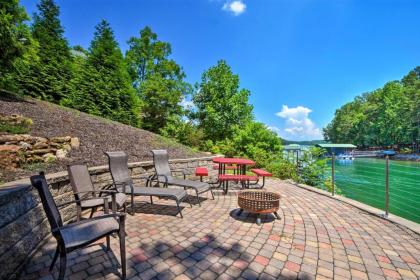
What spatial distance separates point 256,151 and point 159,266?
8.67 meters

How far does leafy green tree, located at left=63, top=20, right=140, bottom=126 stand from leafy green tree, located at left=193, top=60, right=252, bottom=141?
506 cm

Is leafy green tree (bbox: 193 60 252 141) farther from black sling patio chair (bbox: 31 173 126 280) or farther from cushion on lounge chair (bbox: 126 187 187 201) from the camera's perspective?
black sling patio chair (bbox: 31 173 126 280)

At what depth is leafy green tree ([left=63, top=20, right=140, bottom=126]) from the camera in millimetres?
10113

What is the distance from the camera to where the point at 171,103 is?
15836 millimetres

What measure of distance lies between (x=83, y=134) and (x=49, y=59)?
627 centimetres

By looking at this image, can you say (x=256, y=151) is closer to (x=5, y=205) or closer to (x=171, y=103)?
(x=171, y=103)

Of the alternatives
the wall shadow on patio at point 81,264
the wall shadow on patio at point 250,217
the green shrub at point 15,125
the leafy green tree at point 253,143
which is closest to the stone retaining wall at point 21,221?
the wall shadow on patio at point 81,264

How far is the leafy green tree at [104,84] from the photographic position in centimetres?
1011

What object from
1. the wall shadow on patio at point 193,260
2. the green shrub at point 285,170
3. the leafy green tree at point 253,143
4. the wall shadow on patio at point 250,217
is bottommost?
the wall shadow on patio at point 193,260

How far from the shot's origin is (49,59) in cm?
977

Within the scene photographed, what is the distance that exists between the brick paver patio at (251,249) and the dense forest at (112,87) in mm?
6574

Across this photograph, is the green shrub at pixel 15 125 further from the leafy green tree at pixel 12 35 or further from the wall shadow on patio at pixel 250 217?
the wall shadow on patio at pixel 250 217

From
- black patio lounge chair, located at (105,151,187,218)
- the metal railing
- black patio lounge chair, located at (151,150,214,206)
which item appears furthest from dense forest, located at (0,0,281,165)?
black patio lounge chair, located at (151,150,214,206)

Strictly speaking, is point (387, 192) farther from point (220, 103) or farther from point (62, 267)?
point (220, 103)
